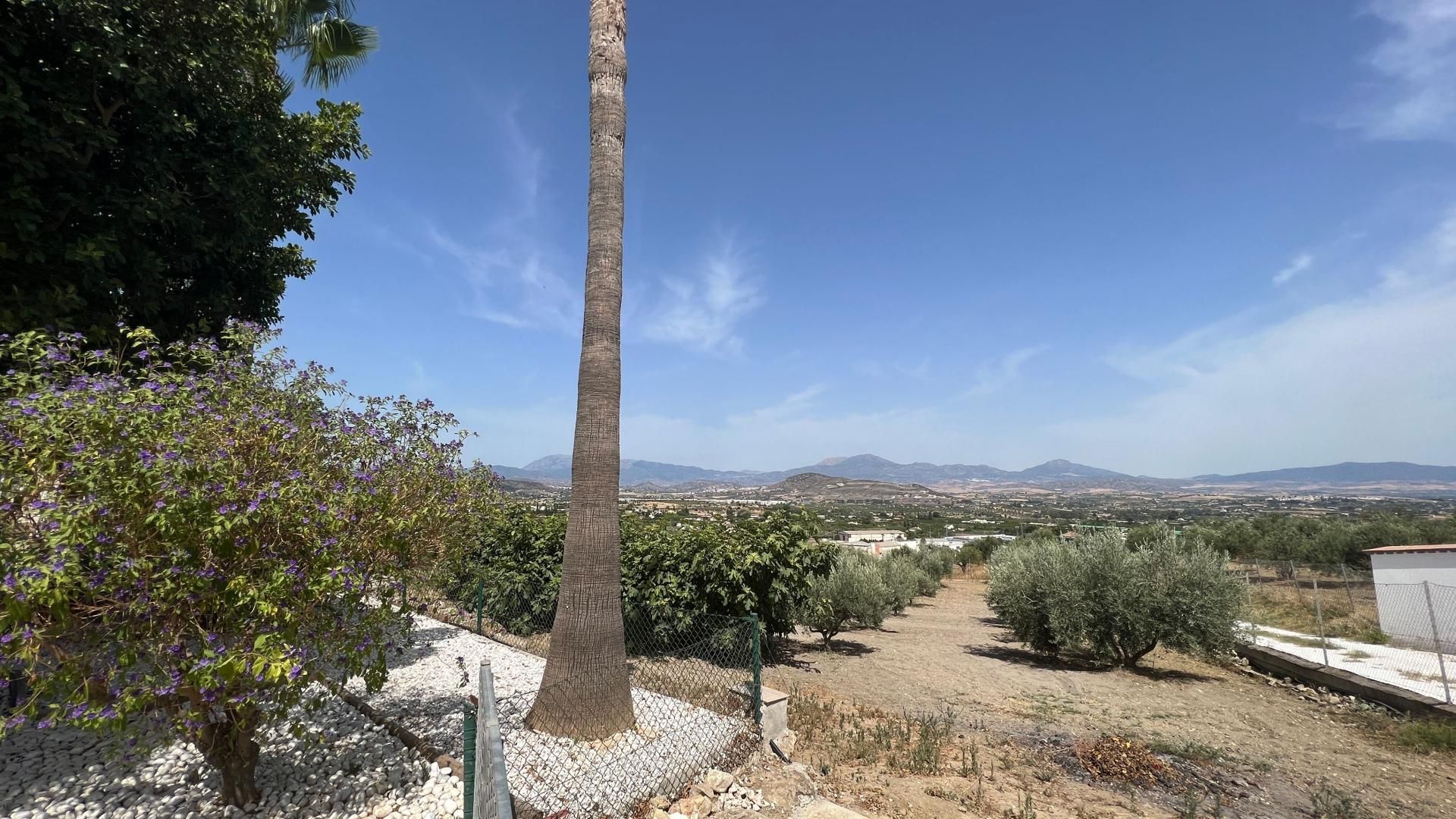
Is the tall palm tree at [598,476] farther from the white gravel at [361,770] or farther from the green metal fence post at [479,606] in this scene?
the green metal fence post at [479,606]

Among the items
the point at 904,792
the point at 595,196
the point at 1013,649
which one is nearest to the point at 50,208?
the point at 595,196

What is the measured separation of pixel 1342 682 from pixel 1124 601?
308 cm

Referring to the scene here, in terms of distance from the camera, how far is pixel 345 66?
13.4 m

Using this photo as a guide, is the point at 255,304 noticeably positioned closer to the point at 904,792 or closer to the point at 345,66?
the point at 345,66

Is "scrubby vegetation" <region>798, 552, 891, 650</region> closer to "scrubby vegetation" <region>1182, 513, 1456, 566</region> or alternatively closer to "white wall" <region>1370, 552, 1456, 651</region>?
"white wall" <region>1370, 552, 1456, 651</region>

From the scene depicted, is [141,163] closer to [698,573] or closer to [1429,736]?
[698,573]

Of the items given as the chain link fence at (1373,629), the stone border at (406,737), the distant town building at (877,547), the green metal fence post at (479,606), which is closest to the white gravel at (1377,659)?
the chain link fence at (1373,629)

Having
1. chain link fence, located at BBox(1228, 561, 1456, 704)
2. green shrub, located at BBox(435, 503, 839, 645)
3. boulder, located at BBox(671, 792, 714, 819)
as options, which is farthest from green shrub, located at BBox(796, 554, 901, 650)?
boulder, located at BBox(671, 792, 714, 819)

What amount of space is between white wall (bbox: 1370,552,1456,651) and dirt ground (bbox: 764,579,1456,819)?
4.49 meters

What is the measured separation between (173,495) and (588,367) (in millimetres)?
3195

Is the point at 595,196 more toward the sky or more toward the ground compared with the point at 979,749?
more toward the sky

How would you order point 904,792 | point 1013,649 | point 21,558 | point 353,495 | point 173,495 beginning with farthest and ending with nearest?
point 1013,649 → point 904,792 → point 353,495 → point 173,495 → point 21,558

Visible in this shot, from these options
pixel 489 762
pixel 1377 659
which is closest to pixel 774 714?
pixel 489 762

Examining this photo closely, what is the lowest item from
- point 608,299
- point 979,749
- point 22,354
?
point 979,749
